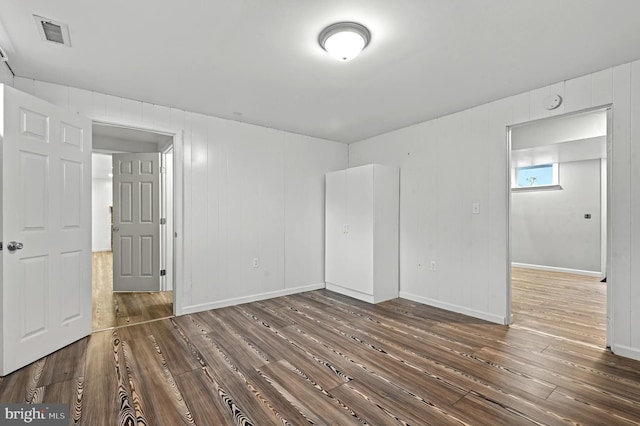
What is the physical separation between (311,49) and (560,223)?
6.71m

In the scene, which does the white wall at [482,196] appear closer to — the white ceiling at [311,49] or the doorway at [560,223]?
the white ceiling at [311,49]

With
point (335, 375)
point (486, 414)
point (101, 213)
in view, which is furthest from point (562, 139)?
point (101, 213)

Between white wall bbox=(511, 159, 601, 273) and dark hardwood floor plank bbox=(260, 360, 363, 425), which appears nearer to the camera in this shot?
dark hardwood floor plank bbox=(260, 360, 363, 425)

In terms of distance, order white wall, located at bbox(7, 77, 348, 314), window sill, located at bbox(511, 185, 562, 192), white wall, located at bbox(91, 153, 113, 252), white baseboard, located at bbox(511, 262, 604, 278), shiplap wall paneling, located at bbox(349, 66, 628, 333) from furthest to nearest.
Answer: white wall, located at bbox(91, 153, 113, 252), window sill, located at bbox(511, 185, 562, 192), white baseboard, located at bbox(511, 262, 604, 278), white wall, located at bbox(7, 77, 348, 314), shiplap wall paneling, located at bbox(349, 66, 628, 333)

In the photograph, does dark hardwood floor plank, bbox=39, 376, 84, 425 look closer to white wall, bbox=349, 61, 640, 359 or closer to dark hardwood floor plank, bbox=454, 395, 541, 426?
dark hardwood floor plank, bbox=454, 395, 541, 426

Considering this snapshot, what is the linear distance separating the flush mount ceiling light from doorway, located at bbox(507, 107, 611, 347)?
10.4 ft

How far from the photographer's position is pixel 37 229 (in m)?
2.48

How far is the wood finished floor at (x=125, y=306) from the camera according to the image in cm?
340

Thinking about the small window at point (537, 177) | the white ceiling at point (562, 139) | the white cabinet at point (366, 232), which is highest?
the white ceiling at point (562, 139)

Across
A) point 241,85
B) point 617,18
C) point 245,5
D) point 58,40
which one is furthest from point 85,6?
point 617,18

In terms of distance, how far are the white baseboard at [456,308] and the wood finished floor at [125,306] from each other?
2996mm

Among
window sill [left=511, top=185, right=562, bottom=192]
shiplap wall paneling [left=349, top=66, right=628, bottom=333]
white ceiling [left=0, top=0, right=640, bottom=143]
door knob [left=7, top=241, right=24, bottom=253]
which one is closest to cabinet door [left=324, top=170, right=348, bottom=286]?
shiplap wall paneling [left=349, top=66, right=628, bottom=333]

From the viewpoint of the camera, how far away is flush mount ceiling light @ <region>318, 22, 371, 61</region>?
6.51 feet

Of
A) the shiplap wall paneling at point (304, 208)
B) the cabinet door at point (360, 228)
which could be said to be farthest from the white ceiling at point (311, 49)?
the shiplap wall paneling at point (304, 208)
